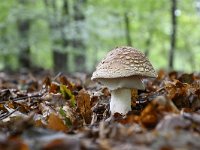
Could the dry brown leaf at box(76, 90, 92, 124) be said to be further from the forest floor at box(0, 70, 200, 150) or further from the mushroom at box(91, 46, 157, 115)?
the mushroom at box(91, 46, 157, 115)

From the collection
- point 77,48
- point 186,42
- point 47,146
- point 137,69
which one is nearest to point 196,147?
point 47,146

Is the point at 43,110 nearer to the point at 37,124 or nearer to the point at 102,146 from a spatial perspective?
the point at 37,124

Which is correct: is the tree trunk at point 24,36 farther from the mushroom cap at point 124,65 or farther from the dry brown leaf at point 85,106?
the mushroom cap at point 124,65

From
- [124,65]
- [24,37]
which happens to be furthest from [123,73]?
[24,37]

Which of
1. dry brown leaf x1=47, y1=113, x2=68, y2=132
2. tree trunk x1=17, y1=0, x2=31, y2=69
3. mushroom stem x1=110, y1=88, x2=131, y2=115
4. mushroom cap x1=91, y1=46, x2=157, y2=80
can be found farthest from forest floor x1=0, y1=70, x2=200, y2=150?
tree trunk x1=17, y1=0, x2=31, y2=69

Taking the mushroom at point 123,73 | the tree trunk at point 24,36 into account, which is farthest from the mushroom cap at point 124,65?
the tree trunk at point 24,36

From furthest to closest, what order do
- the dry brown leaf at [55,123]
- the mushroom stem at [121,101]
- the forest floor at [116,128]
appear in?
the mushroom stem at [121,101] < the dry brown leaf at [55,123] < the forest floor at [116,128]

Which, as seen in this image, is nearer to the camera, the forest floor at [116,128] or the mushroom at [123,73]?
the forest floor at [116,128]
